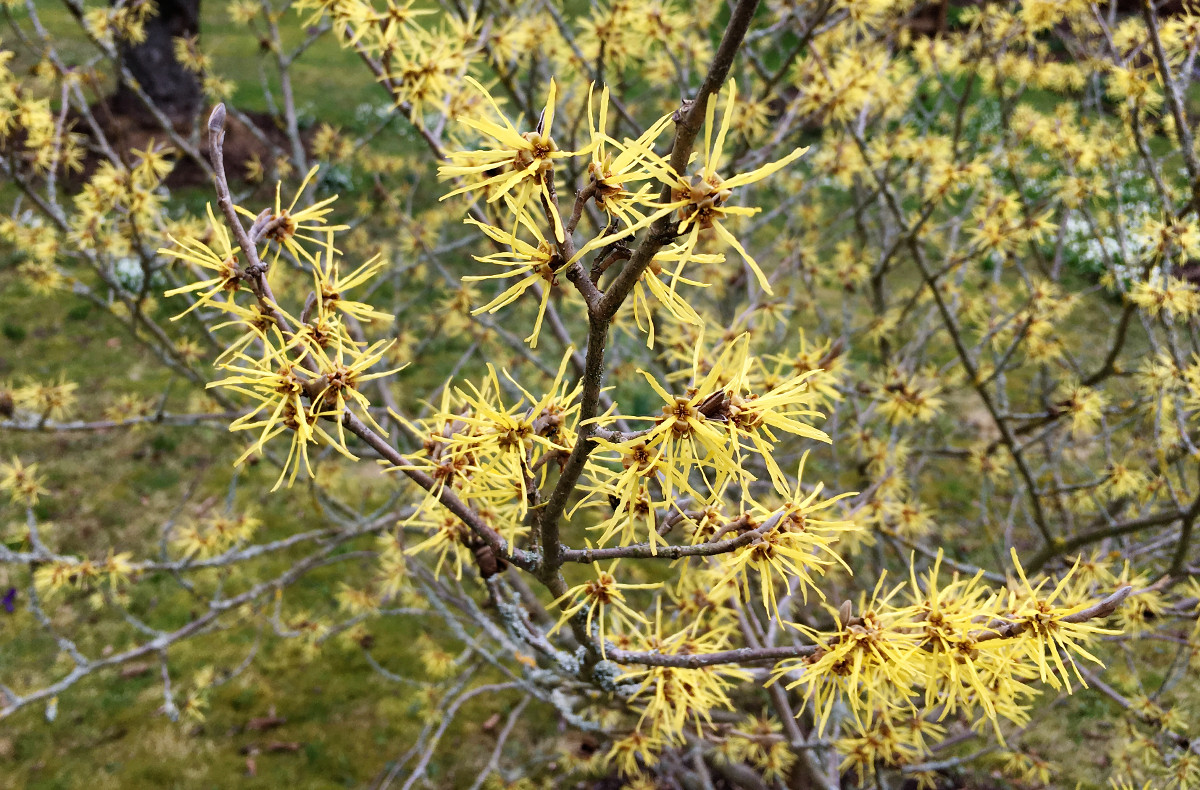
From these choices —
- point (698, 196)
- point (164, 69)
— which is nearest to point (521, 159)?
point (698, 196)

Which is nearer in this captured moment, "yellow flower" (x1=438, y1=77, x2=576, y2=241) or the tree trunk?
"yellow flower" (x1=438, y1=77, x2=576, y2=241)

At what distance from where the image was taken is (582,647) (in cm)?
124

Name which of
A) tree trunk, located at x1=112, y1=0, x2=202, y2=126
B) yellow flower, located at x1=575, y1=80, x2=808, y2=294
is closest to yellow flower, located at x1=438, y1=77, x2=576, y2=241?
yellow flower, located at x1=575, y1=80, x2=808, y2=294

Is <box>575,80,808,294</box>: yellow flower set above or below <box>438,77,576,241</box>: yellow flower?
below

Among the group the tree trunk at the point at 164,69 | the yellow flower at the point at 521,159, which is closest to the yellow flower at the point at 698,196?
the yellow flower at the point at 521,159

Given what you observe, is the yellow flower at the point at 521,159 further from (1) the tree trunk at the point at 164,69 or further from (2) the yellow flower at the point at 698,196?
(1) the tree trunk at the point at 164,69

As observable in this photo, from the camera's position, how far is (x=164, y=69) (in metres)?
9.29

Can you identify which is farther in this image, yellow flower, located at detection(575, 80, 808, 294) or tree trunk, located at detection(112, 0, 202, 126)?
tree trunk, located at detection(112, 0, 202, 126)

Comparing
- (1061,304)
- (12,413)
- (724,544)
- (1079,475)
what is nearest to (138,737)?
(12,413)

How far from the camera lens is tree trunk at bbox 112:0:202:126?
860 centimetres

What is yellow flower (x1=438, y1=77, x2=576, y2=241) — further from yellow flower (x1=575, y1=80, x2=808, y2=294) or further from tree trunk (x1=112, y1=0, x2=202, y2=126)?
tree trunk (x1=112, y1=0, x2=202, y2=126)

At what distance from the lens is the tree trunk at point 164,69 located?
8.60 meters

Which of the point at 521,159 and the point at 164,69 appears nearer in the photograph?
the point at 521,159

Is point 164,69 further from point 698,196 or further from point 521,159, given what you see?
point 698,196
